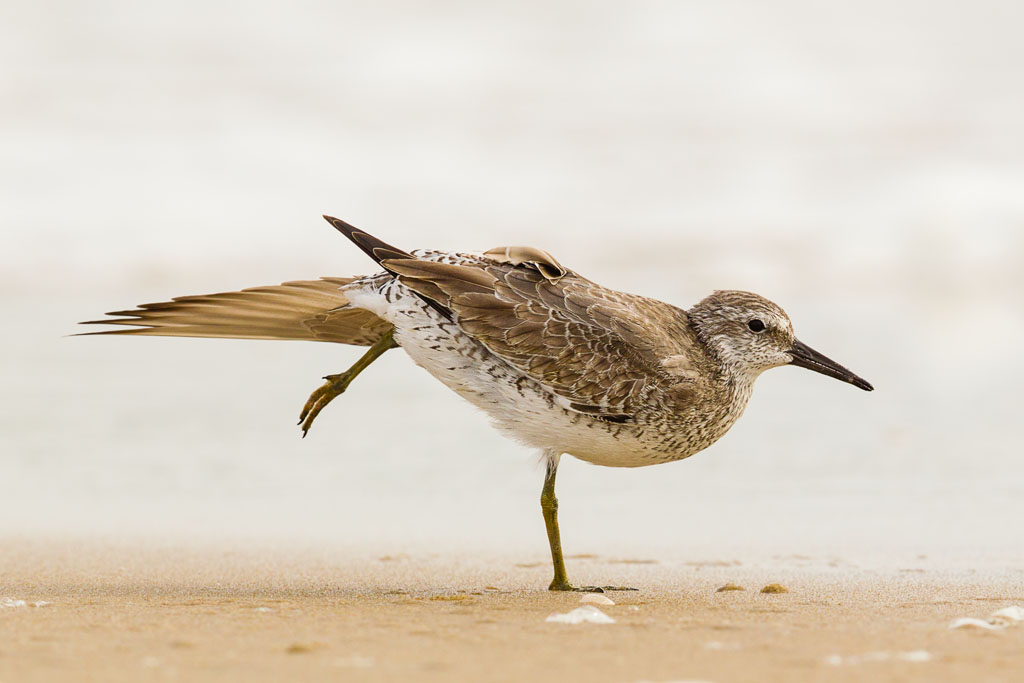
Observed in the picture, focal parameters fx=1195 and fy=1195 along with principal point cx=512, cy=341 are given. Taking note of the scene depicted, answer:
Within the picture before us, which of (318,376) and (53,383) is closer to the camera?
(53,383)

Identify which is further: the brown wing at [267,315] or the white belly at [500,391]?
the brown wing at [267,315]

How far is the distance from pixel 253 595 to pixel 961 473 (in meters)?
4.61

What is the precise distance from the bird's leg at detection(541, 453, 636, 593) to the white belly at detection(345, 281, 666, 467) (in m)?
0.13

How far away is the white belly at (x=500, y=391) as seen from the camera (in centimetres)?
465

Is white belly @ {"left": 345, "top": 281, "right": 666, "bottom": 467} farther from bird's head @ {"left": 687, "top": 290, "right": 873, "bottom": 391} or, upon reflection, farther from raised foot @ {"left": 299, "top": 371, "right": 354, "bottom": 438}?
bird's head @ {"left": 687, "top": 290, "right": 873, "bottom": 391}

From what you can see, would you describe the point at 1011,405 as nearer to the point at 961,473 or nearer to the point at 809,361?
the point at 961,473

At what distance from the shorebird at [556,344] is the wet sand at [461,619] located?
24.3 inches

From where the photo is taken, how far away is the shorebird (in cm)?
462

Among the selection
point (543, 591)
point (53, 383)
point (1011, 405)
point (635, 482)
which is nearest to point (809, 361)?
point (543, 591)

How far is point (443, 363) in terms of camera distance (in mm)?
4891

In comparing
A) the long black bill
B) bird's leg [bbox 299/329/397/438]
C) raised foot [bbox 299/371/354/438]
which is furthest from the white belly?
the long black bill

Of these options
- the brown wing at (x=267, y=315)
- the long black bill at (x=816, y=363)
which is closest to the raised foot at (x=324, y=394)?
the brown wing at (x=267, y=315)

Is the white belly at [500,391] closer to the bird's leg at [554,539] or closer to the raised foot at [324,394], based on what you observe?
the bird's leg at [554,539]

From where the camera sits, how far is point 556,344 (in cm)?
464
